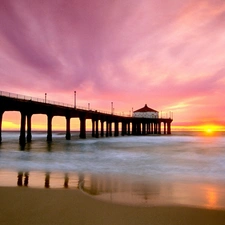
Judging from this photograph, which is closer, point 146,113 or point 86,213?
point 86,213

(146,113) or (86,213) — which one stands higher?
(146,113)

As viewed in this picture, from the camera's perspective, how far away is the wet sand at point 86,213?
15.0 feet

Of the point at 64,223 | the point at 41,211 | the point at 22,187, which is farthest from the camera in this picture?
the point at 22,187

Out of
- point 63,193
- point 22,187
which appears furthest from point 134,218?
point 22,187

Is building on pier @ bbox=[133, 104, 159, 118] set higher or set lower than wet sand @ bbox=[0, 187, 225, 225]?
higher

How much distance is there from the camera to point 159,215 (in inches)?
197

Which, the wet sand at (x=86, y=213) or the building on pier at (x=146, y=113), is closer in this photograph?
the wet sand at (x=86, y=213)

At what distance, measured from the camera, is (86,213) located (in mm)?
5059

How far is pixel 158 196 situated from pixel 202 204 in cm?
128

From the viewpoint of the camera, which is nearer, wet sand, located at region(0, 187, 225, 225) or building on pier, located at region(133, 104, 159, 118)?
wet sand, located at region(0, 187, 225, 225)

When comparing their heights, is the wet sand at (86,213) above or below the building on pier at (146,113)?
below

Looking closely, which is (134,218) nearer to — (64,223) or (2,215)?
(64,223)

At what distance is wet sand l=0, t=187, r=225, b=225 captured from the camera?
15.0 ft

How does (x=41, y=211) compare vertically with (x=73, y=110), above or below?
below
